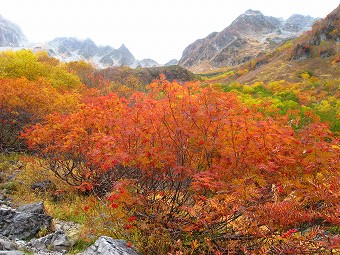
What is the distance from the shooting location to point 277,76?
115ft

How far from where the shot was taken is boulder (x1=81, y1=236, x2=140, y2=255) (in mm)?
4082

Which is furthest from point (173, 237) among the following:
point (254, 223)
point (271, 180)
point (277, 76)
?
point (277, 76)

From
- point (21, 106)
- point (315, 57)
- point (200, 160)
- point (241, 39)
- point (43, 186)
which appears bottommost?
point (43, 186)

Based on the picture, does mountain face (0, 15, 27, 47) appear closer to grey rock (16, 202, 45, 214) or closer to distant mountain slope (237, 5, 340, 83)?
distant mountain slope (237, 5, 340, 83)

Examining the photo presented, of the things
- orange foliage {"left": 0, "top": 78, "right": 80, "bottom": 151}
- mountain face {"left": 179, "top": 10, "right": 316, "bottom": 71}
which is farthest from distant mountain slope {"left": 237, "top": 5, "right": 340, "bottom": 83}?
mountain face {"left": 179, "top": 10, "right": 316, "bottom": 71}

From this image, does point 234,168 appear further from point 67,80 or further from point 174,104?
point 67,80

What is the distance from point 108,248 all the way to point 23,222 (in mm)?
3318

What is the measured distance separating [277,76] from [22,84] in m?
31.4

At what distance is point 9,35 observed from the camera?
151m

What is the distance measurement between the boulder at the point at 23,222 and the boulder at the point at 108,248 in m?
2.62

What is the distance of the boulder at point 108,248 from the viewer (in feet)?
13.4

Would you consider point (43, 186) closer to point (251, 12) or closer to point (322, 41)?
point (322, 41)

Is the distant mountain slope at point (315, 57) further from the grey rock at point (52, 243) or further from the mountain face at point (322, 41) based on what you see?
the grey rock at point (52, 243)

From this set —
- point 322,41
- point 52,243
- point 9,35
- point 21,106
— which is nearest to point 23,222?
point 52,243
